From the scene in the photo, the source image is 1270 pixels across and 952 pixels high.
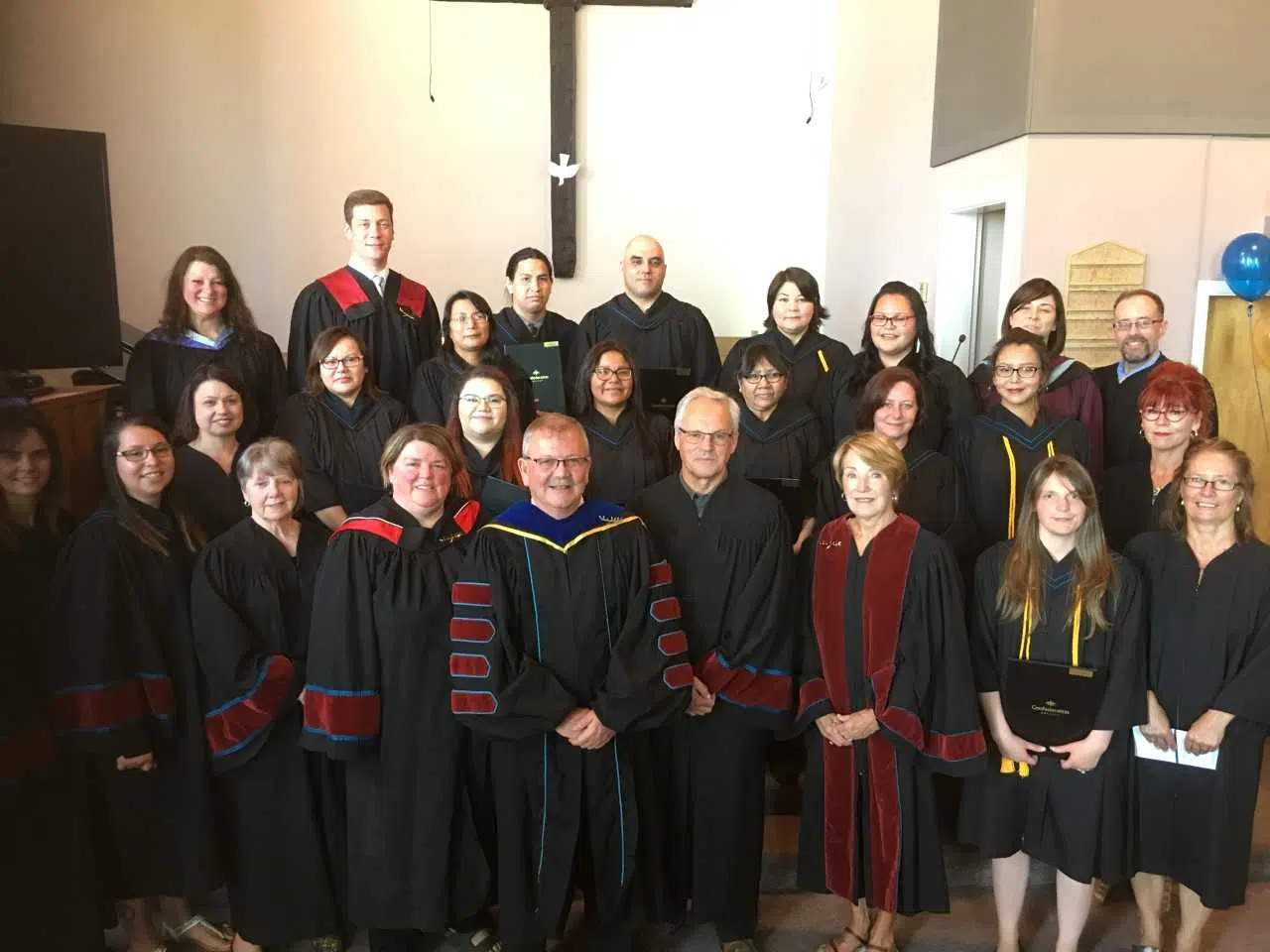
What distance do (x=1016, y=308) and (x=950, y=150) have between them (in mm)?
1670

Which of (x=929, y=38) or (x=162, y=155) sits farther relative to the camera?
(x=929, y=38)

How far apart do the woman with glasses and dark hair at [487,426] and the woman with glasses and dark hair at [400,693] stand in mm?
349

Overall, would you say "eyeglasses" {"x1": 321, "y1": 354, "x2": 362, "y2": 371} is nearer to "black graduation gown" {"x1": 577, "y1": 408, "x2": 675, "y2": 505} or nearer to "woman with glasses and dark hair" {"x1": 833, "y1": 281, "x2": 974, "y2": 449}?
"black graduation gown" {"x1": 577, "y1": 408, "x2": 675, "y2": 505}

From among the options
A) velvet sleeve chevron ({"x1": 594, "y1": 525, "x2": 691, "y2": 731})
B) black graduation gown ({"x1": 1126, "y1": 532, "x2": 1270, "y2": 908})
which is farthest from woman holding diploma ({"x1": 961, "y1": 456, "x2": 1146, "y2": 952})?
velvet sleeve chevron ({"x1": 594, "y1": 525, "x2": 691, "y2": 731})

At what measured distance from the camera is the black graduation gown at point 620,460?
3426 millimetres

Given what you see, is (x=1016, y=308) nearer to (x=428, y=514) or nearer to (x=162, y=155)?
(x=428, y=514)

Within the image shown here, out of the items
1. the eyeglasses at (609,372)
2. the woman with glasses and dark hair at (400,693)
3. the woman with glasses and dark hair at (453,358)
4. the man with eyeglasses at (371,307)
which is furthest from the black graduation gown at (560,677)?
the man with eyeglasses at (371,307)

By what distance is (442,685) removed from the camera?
273 cm

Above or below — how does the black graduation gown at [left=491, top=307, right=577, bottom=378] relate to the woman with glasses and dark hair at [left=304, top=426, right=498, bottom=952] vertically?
above

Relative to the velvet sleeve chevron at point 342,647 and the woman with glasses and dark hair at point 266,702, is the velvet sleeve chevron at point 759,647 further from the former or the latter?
the woman with glasses and dark hair at point 266,702

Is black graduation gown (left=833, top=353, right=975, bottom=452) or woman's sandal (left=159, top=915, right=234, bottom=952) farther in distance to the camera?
black graduation gown (left=833, top=353, right=975, bottom=452)

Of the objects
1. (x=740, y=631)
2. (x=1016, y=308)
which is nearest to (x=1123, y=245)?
(x=1016, y=308)

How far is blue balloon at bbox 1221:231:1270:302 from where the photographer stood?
4281 mm

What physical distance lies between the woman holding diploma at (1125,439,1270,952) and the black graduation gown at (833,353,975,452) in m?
0.87
